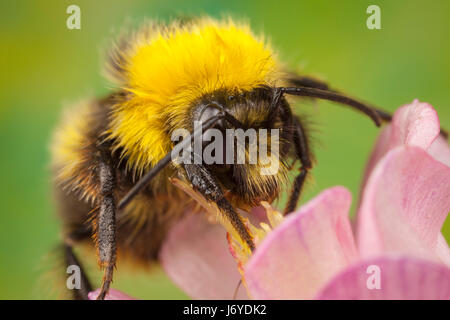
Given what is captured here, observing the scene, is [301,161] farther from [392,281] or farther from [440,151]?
[392,281]

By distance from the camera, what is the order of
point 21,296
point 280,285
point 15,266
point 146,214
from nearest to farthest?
point 280,285 < point 146,214 < point 21,296 < point 15,266

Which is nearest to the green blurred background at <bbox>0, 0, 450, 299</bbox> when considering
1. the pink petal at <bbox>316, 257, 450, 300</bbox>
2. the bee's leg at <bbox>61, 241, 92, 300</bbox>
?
the bee's leg at <bbox>61, 241, 92, 300</bbox>

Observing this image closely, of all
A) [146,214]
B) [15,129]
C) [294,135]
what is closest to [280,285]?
[294,135]

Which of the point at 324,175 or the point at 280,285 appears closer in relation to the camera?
the point at 280,285

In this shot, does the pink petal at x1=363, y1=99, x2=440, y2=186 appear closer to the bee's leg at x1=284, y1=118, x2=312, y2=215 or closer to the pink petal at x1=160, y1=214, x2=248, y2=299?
the bee's leg at x1=284, y1=118, x2=312, y2=215

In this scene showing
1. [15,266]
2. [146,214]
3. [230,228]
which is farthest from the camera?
[15,266]

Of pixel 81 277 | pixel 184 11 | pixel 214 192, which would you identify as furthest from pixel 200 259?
pixel 184 11

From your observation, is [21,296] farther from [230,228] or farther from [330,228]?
[330,228]
